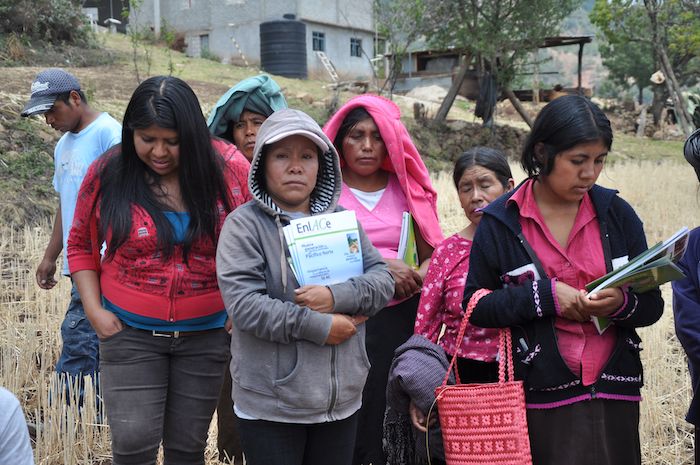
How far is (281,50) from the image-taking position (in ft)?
92.5

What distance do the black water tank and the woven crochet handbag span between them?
86.8ft

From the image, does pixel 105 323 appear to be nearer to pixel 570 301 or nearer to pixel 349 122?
pixel 349 122

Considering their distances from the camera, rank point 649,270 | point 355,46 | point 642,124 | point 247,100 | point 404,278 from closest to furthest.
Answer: point 649,270 → point 404,278 → point 247,100 → point 642,124 → point 355,46

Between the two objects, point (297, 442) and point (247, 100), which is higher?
point (247, 100)

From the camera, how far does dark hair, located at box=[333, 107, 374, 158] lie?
12.1ft

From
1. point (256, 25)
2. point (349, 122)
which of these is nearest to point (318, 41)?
point (256, 25)

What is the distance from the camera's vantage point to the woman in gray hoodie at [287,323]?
2.53m

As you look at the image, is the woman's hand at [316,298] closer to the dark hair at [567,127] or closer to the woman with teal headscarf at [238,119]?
the dark hair at [567,127]

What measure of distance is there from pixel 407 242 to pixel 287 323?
1.25m

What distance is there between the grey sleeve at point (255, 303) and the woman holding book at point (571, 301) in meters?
0.61

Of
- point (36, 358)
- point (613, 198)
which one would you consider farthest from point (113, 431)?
point (36, 358)

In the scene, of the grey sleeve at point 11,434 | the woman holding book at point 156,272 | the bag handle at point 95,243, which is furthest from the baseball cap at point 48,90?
the grey sleeve at point 11,434

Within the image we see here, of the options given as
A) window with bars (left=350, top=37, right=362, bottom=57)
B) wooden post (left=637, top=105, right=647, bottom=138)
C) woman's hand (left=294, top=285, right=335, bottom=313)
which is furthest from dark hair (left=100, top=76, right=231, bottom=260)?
window with bars (left=350, top=37, right=362, bottom=57)

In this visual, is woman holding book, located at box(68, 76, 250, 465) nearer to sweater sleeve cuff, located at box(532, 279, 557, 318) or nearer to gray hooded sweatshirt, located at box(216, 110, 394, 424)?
gray hooded sweatshirt, located at box(216, 110, 394, 424)
